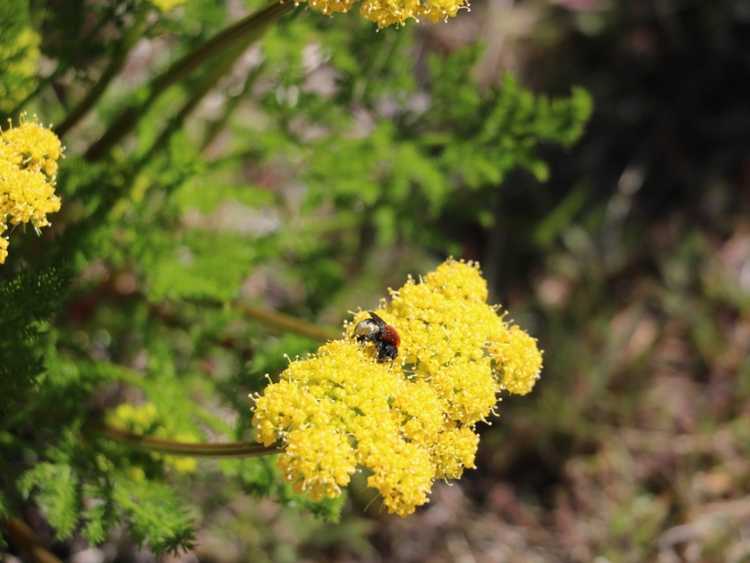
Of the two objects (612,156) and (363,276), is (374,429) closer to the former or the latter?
(363,276)

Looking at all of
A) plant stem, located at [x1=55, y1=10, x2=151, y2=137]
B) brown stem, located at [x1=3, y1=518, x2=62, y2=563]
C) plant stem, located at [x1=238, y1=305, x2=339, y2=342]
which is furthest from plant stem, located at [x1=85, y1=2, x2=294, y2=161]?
brown stem, located at [x1=3, y1=518, x2=62, y2=563]

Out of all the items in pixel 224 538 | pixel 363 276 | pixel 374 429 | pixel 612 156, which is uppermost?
pixel 612 156

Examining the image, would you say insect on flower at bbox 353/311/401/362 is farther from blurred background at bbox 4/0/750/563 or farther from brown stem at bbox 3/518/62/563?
brown stem at bbox 3/518/62/563

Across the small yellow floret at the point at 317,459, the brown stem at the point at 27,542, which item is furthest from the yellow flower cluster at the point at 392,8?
the brown stem at the point at 27,542

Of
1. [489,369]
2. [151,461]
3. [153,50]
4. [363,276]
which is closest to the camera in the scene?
[489,369]

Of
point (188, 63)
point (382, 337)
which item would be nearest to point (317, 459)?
point (382, 337)

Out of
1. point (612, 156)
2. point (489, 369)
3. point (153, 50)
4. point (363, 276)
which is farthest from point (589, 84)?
point (489, 369)

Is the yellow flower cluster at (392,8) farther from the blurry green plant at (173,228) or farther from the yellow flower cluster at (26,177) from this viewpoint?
the yellow flower cluster at (26,177)
